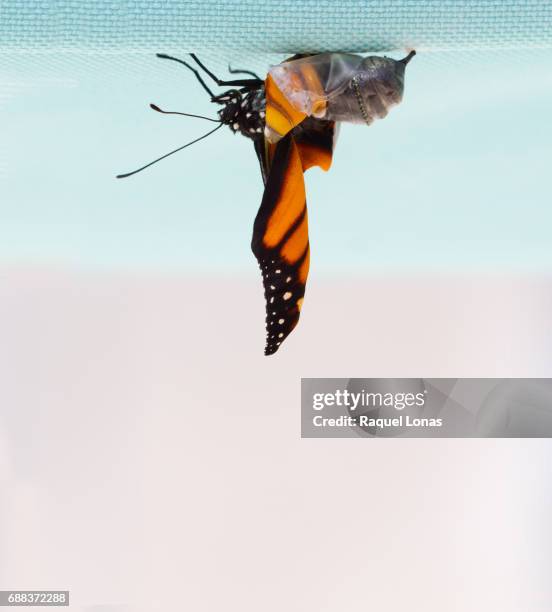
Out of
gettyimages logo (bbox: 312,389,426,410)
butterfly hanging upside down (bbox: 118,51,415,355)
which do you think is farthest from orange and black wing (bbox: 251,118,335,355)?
gettyimages logo (bbox: 312,389,426,410)

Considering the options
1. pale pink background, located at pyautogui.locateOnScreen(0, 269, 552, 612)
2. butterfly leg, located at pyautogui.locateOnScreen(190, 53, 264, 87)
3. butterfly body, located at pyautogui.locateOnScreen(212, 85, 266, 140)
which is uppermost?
butterfly leg, located at pyautogui.locateOnScreen(190, 53, 264, 87)

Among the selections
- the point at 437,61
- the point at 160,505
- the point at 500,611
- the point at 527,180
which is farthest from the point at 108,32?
the point at 500,611

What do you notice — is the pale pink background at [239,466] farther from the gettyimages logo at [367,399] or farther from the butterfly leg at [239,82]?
the butterfly leg at [239,82]

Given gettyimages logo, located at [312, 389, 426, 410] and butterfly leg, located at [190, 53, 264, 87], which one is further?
gettyimages logo, located at [312, 389, 426, 410]

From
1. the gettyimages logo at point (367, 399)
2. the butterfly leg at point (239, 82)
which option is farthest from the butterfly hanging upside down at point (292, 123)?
the gettyimages logo at point (367, 399)

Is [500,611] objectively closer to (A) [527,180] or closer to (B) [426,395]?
(B) [426,395]
